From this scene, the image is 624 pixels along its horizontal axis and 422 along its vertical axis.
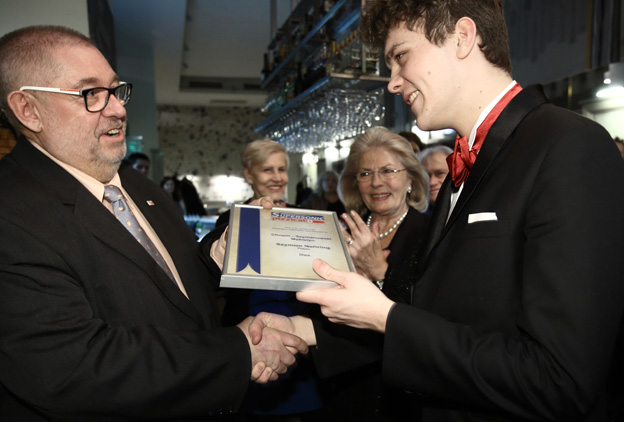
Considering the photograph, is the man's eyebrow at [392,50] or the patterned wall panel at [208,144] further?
the patterned wall panel at [208,144]

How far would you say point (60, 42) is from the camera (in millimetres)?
1392

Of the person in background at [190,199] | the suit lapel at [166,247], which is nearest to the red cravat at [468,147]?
the suit lapel at [166,247]

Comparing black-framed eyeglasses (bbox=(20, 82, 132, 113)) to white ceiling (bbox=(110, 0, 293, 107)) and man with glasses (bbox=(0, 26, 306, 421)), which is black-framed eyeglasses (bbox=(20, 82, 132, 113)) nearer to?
man with glasses (bbox=(0, 26, 306, 421))

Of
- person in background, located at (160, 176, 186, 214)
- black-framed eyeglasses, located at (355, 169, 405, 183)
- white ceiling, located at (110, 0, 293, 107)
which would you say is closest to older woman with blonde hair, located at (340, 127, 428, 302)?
black-framed eyeglasses, located at (355, 169, 405, 183)

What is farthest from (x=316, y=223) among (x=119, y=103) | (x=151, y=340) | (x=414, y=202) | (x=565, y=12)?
(x=565, y=12)

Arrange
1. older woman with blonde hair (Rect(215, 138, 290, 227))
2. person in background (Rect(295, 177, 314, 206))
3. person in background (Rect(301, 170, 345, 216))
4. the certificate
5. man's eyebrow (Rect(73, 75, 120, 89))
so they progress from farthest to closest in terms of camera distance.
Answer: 1. person in background (Rect(295, 177, 314, 206))
2. person in background (Rect(301, 170, 345, 216))
3. older woman with blonde hair (Rect(215, 138, 290, 227))
4. man's eyebrow (Rect(73, 75, 120, 89))
5. the certificate

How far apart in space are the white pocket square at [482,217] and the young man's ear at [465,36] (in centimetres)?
43

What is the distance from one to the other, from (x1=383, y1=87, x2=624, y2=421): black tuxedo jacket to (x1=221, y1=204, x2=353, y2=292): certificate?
0.28 metres

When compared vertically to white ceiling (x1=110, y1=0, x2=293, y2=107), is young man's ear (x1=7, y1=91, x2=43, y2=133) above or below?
below

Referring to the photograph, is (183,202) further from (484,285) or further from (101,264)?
(484,285)

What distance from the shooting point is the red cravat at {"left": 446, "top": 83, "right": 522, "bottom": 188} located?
1167 mm

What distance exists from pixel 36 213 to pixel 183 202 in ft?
18.9

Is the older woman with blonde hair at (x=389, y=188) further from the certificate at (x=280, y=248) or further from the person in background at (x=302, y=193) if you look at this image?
the person in background at (x=302, y=193)

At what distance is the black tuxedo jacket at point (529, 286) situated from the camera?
0.86 metres
